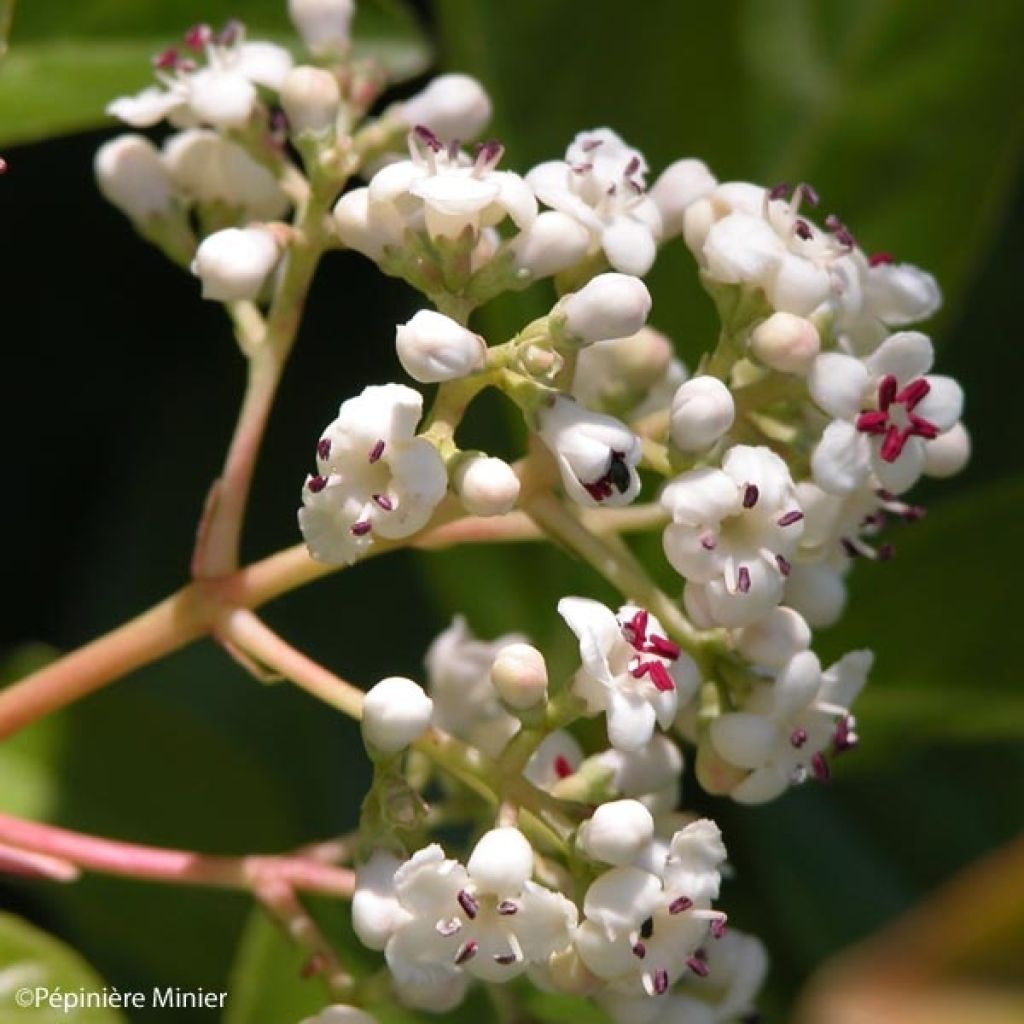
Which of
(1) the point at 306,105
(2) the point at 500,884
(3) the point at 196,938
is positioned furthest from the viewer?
(3) the point at 196,938

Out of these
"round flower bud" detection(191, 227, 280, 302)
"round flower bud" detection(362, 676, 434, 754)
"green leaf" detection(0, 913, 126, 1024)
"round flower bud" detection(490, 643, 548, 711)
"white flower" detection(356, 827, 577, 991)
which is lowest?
"green leaf" detection(0, 913, 126, 1024)

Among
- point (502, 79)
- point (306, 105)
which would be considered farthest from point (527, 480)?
point (502, 79)

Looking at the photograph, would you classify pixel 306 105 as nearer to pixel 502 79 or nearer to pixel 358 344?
pixel 502 79

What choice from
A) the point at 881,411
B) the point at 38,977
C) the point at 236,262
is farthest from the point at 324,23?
the point at 38,977

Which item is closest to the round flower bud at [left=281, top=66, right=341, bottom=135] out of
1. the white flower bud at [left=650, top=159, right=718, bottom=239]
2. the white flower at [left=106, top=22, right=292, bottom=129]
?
the white flower at [left=106, top=22, right=292, bottom=129]

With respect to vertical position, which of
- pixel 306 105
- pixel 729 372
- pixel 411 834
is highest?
pixel 306 105

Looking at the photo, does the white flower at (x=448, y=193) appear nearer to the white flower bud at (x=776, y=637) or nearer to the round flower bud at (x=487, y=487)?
the round flower bud at (x=487, y=487)

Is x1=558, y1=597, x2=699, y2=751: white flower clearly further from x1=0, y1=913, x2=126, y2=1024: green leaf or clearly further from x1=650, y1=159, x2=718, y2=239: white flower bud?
x1=0, y1=913, x2=126, y2=1024: green leaf
